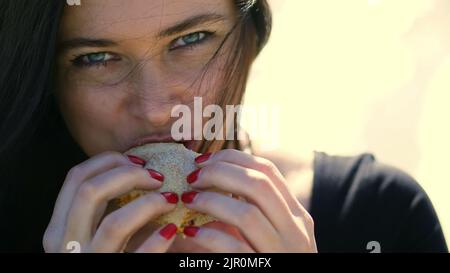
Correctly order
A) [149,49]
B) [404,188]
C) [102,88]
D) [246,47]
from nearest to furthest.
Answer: [149,49] < [102,88] < [246,47] < [404,188]

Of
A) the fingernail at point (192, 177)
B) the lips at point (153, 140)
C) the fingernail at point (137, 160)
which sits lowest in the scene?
the fingernail at point (192, 177)

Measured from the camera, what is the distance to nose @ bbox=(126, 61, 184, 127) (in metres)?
2.17

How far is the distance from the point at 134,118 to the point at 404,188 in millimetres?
1250

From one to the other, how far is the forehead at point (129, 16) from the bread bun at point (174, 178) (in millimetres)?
408

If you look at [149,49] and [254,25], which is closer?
[149,49]

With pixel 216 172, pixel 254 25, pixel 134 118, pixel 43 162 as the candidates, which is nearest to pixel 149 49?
pixel 134 118

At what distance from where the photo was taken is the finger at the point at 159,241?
6.35 feet

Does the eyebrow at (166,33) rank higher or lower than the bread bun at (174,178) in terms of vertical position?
higher

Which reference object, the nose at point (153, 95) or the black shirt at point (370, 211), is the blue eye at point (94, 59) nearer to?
the nose at point (153, 95)

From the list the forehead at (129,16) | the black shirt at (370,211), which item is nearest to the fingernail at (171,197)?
the forehead at (129,16)

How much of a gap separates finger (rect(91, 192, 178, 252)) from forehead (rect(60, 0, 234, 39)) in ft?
1.88

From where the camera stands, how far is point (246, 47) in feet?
8.41

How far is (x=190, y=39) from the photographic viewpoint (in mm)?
2307
